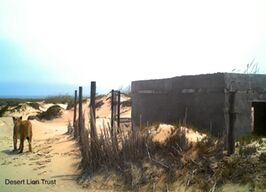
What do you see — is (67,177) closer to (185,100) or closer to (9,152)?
(185,100)

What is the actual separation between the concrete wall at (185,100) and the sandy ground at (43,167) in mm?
2587

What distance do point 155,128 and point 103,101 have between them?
73.3 feet

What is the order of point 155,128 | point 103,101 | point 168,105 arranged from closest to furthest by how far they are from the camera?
point 155,128 < point 168,105 < point 103,101

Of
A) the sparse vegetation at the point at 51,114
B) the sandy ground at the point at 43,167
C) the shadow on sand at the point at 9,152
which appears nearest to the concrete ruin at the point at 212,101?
the sandy ground at the point at 43,167

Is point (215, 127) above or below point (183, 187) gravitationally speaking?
above

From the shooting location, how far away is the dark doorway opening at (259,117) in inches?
504

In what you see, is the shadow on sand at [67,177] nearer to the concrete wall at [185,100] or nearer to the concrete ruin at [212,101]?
the concrete ruin at [212,101]

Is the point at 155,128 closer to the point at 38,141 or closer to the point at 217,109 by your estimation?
the point at 217,109

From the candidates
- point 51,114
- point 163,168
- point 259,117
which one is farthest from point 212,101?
point 51,114

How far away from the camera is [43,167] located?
1210cm

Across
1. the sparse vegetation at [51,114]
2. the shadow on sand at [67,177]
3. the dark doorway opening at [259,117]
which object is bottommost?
the shadow on sand at [67,177]

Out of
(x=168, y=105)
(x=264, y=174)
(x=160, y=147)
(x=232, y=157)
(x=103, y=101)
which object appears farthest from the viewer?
(x=103, y=101)

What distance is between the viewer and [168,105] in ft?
44.7

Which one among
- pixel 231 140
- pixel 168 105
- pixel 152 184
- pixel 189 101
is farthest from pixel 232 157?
pixel 168 105
